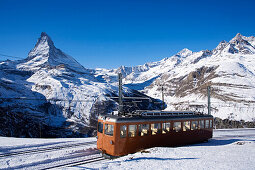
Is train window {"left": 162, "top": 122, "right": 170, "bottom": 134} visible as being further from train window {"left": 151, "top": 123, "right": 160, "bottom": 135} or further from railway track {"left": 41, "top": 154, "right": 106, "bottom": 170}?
→ railway track {"left": 41, "top": 154, "right": 106, "bottom": 170}

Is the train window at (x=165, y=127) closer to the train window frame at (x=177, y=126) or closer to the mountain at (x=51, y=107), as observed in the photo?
the train window frame at (x=177, y=126)

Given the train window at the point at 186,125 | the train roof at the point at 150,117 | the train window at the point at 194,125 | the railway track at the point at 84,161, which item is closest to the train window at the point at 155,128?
the train roof at the point at 150,117

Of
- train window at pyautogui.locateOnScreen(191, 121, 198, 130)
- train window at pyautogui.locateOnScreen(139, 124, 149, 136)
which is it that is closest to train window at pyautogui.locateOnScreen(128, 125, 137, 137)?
train window at pyautogui.locateOnScreen(139, 124, 149, 136)

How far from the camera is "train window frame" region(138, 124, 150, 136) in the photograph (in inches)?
569

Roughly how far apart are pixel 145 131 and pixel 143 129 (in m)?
0.34

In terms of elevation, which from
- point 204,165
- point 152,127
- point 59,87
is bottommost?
point 204,165

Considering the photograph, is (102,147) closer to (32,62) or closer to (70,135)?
(70,135)

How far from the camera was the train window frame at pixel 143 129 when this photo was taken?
1445 cm

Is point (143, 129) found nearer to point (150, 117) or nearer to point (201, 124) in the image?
point (150, 117)

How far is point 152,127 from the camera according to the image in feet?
50.3

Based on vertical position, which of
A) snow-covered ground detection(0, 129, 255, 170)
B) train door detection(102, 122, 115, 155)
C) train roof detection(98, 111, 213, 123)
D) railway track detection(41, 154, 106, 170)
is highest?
train roof detection(98, 111, 213, 123)

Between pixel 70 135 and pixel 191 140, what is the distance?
51104 millimetres

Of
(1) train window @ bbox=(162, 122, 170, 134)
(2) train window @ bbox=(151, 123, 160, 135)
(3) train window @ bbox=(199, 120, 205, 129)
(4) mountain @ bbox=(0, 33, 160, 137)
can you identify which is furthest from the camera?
(4) mountain @ bbox=(0, 33, 160, 137)

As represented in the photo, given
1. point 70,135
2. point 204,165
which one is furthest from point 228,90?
point 204,165
